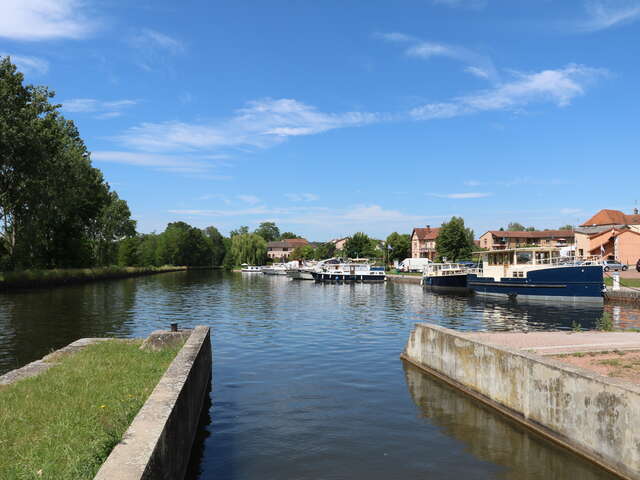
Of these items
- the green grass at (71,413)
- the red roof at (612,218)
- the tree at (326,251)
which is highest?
the red roof at (612,218)

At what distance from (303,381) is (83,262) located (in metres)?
66.3

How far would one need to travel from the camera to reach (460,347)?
1335 cm

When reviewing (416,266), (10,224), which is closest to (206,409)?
(10,224)

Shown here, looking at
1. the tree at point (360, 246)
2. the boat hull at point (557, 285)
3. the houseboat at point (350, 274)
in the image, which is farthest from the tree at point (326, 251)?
the boat hull at point (557, 285)

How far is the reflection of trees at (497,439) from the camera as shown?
8.55 m

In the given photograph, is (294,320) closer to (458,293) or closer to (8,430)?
(8,430)

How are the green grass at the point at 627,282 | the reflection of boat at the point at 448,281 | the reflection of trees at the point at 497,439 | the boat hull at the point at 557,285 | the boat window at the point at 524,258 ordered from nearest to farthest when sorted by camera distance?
the reflection of trees at the point at 497,439
the boat hull at the point at 557,285
the green grass at the point at 627,282
the boat window at the point at 524,258
the reflection of boat at the point at 448,281

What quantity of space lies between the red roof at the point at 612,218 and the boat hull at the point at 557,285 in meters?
74.2

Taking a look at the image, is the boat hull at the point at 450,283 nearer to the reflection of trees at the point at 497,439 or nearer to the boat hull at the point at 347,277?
the boat hull at the point at 347,277

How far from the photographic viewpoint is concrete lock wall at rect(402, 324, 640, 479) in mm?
7750

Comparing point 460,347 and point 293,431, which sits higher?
point 460,347

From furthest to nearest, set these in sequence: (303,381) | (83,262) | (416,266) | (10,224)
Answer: (416,266) < (83,262) < (10,224) < (303,381)

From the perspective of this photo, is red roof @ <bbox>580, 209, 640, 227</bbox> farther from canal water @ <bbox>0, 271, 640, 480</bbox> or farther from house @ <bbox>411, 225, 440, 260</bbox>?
canal water @ <bbox>0, 271, 640, 480</bbox>

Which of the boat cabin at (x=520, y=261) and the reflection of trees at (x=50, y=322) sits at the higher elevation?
the boat cabin at (x=520, y=261)
